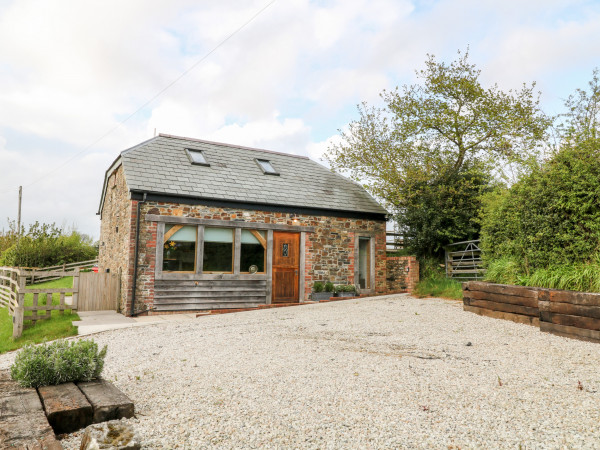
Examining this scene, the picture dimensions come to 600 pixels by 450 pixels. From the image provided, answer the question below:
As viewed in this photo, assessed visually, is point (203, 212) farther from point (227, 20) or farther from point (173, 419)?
point (173, 419)

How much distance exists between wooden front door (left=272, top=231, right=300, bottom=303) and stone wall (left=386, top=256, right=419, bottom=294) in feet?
11.5

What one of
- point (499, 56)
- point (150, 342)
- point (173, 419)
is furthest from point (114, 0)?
point (499, 56)

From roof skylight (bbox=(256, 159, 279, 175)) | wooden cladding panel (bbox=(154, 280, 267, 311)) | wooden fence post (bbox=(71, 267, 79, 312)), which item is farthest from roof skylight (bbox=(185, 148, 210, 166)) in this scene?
wooden fence post (bbox=(71, 267, 79, 312))

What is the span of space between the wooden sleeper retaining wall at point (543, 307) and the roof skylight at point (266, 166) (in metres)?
7.74

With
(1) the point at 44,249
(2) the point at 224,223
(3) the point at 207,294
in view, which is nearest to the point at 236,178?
(2) the point at 224,223

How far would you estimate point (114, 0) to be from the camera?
7.73 m

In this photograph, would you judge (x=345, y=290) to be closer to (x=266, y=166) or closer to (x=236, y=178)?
(x=236, y=178)

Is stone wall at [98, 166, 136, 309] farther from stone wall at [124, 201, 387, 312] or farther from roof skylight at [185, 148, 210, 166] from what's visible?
roof skylight at [185, 148, 210, 166]

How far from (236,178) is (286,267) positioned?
3193mm

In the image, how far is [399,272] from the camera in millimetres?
13664

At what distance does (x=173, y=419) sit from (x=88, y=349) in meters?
1.33

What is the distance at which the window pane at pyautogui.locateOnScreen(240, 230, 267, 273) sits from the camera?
1177 cm

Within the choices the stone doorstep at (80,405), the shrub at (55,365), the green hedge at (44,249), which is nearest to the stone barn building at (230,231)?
the shrub at (55,365)

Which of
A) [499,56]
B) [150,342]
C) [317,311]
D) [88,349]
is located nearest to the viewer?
[88,349]
